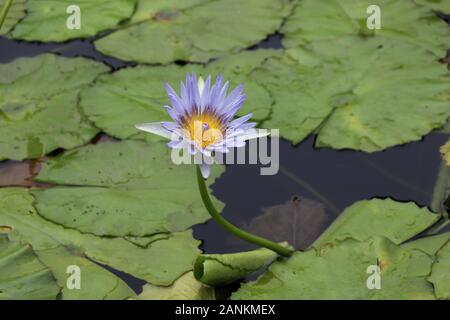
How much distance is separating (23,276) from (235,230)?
63cm

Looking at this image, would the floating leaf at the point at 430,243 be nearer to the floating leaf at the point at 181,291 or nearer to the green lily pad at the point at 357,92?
the green lily pad at the point at 357,92

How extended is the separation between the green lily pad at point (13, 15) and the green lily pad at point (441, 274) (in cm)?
191

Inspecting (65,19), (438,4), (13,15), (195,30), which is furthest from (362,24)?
(13,15)

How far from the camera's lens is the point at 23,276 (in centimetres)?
225

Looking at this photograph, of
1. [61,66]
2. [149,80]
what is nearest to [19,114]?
[61,66]

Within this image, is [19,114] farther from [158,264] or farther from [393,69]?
[393,69]

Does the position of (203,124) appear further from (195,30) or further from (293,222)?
(195,30)

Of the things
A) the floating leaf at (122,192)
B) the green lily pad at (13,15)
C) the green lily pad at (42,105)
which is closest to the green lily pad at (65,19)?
the green lily pad at (13,15)

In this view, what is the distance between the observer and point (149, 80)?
9.50 feet

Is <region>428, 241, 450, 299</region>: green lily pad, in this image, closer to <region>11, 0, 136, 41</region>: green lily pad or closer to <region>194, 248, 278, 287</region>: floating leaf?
<region>194, 248, 278, 287</region>: floating leaf

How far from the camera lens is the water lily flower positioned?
6.44 feet

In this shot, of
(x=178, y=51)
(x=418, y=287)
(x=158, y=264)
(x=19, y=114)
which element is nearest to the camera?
(x=418, y=287)

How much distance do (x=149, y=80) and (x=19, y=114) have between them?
476 mm

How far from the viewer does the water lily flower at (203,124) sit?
1964 millimetres
